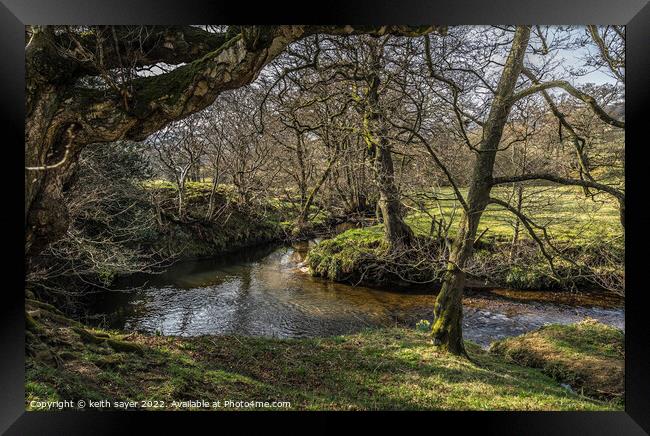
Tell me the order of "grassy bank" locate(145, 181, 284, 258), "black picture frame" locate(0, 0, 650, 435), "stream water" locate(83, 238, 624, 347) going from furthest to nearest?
"grassy bank" locate(145, 181, 284, 258) < "stream water" locate(83, 238, 624, 347) < "black picture frame" locate(0, 0, 650, 435)

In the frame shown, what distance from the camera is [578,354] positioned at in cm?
538

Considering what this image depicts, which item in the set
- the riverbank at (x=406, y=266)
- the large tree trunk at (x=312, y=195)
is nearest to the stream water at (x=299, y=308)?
the riverbank at (x=406, y=266)

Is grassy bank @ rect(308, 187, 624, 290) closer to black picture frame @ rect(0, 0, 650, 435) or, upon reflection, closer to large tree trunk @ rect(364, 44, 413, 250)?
large tree trunk @ rect(364, 44, 413, 250)

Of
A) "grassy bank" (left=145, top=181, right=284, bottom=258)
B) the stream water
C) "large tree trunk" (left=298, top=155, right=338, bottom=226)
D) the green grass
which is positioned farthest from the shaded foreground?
"grassy bank" (left=145, top=181, right=284, bottom=258)

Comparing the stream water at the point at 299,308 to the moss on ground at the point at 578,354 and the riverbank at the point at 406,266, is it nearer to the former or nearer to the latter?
the riverbank at the point at 406,266

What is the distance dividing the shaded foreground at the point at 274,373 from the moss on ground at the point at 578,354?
0.73 feet

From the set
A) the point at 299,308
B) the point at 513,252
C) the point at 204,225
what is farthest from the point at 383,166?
the point at 204,225

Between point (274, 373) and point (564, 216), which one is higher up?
point (564, 216)

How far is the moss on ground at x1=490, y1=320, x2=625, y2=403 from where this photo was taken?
15.8 ft

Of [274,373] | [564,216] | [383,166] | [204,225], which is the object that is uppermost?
[383,166]

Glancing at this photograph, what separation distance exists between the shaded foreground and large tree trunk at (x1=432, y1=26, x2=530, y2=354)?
0.35 metres

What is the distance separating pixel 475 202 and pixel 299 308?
4187 millimetres
